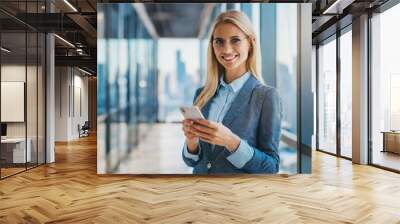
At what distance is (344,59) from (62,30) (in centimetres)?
678

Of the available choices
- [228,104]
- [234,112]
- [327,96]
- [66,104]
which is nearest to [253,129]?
[234,112]

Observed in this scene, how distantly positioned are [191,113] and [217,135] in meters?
0.58

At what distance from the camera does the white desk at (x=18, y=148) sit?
6.98 meters

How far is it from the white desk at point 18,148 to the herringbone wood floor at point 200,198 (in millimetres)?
449

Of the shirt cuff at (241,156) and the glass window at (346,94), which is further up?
the glass window at (346,94)

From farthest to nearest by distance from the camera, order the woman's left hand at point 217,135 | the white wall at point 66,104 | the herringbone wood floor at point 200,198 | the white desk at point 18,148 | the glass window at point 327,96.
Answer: the white wall at point 66,104 → the glass window at point 327,96 → the white desk at point 18,148 → the woman's left hand at point 217,135 → the herringbone wood floor at point 200,198

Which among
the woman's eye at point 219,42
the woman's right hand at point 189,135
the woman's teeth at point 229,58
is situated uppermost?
the woman's eye at point 219,42

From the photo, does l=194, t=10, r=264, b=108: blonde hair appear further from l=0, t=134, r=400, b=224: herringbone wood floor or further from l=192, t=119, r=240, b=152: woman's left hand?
l=0, t=134, r=400, b=224: herringbone wood floor

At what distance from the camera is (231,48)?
640 centimetres

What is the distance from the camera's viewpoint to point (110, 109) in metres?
6.57

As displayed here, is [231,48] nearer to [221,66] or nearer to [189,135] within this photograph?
[221,66]

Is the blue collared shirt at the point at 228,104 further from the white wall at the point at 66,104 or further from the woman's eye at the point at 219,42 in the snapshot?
the white wall at the point at 66,104

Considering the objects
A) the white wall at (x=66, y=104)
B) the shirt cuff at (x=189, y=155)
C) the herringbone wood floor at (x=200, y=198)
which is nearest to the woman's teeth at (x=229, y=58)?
the shirt cuff at (x=189, y=155)

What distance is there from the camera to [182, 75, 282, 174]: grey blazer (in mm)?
6359
